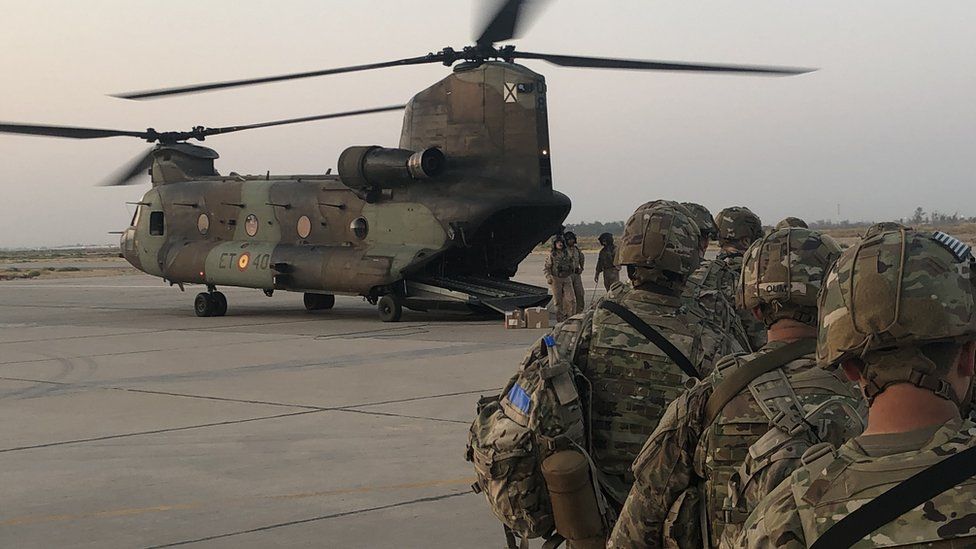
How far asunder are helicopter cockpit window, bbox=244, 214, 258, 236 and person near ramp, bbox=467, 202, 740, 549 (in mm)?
15854

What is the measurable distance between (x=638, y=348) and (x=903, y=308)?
2168mm

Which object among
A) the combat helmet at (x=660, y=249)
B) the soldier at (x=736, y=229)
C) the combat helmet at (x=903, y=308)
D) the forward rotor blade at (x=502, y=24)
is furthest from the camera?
the forward rotor blade at (x=502, y=24)

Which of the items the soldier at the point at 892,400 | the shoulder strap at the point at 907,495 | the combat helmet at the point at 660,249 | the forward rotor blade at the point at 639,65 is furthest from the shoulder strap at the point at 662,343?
the forward rotor blade at the point at 639,65

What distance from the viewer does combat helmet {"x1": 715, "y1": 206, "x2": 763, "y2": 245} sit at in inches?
302

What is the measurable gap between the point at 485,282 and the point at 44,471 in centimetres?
1085

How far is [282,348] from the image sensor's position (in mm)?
14633

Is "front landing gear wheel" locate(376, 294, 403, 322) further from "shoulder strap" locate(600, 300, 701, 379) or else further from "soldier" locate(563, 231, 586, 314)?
"shoulder strap" locate(600, 300, 701, 379)

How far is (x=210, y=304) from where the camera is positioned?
67.0ft

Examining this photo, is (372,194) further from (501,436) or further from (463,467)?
(501,436)

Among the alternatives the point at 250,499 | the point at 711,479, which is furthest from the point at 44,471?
the point at 711,479

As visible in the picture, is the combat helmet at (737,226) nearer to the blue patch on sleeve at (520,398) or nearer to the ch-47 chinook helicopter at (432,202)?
the blue patch on sleeve at (520,398)

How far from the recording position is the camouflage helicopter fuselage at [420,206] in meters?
17.0

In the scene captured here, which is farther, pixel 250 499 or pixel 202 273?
pixel 202 273

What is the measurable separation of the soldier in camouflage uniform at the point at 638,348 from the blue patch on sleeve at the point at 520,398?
228 mm
